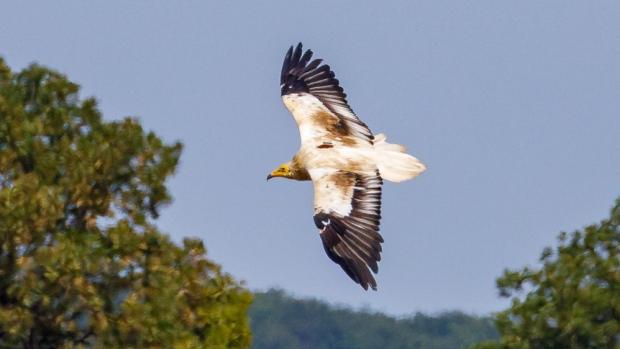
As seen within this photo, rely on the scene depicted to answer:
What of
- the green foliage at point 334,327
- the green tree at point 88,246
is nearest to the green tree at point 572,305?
the green tree at point 88,246

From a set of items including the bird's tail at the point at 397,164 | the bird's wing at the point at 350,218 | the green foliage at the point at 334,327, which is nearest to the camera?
the bird's wing at the point at 350,218

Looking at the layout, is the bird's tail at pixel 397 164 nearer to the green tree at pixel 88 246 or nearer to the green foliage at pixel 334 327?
the green tree at pixel 88 246

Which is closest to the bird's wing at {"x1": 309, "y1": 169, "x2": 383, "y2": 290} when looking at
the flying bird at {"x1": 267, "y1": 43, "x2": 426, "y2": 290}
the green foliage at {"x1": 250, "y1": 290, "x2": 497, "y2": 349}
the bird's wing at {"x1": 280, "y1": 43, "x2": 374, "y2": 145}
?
the flying bird at {"x1": 267, "y1": 43, "x2": 426, "y2": 290}

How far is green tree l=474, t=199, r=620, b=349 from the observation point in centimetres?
2516

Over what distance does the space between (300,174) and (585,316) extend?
5.89 metres

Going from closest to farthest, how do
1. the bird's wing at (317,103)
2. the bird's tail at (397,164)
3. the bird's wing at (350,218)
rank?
the bird's wing at (350,218) → the bird's tail at (397,164) → the bird's wing at (317,103)

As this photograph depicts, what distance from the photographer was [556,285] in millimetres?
25594

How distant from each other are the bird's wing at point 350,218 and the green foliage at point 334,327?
211ft

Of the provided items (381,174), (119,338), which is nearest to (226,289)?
(119,338)

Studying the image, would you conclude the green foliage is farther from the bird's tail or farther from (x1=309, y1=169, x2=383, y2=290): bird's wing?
(x1=309, y1=169, x2=383, y2=290): bird's wing

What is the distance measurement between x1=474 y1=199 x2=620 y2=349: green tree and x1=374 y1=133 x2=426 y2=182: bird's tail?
18.1 ft

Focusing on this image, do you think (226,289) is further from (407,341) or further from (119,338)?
(407,341)

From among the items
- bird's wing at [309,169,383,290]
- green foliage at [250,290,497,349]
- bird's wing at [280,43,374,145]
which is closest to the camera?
bird's wing at [309,169,383,290]

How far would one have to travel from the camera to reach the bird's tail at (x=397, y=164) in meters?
20.1
